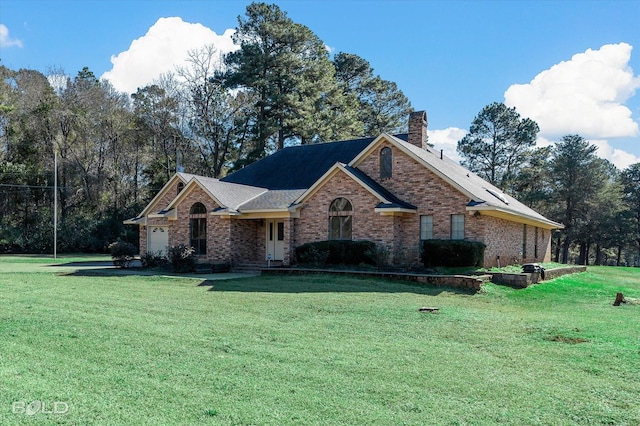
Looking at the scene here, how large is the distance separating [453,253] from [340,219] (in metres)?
4.81

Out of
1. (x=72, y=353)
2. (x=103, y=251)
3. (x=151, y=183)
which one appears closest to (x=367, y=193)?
(x=72, y=353)

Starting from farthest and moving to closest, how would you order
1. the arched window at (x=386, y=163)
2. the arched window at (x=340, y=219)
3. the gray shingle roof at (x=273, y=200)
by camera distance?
the gray shingle roof at (x=273, y=200) < the arched window at (x=386, y=163) < the arched window at (x=340, y=219)

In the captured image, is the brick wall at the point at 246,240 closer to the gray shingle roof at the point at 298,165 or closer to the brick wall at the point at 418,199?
the gray shingle roof at the point at 298,165

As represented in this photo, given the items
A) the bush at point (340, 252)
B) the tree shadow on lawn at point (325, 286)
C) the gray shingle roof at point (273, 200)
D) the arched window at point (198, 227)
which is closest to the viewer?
the tree shadow on lawn at point (325, 286)

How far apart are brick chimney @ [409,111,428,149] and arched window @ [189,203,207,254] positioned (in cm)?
1014

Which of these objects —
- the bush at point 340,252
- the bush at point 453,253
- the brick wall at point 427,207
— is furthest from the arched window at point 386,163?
the bush at point 453,253

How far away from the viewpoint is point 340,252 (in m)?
19.1

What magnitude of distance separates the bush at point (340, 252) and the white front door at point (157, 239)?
828 centimetres

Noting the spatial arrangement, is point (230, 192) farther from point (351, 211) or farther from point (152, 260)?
point (351, 211)

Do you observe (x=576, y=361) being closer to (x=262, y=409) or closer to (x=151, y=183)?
(x=262, y=409)

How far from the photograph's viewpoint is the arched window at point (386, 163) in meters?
20.1

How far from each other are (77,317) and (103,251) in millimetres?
33739

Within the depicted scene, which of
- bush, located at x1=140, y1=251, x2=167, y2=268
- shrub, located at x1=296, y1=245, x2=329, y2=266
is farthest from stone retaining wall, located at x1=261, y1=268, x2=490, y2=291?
bush, located at x1=140, y1=251, x2=167, y2=268

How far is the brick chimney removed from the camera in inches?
911
